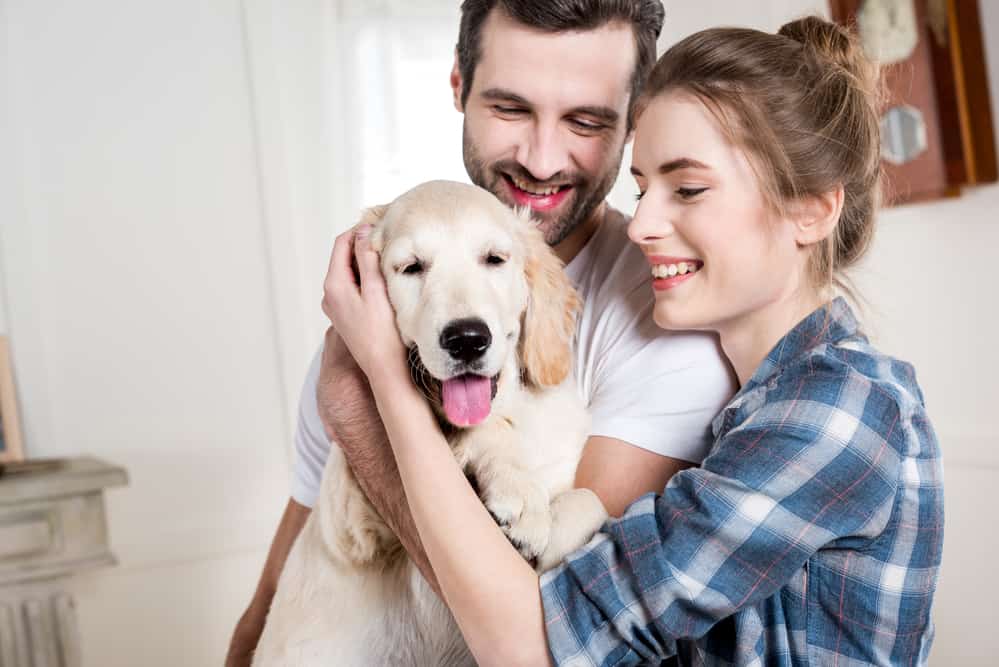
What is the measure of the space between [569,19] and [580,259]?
1.42 ft

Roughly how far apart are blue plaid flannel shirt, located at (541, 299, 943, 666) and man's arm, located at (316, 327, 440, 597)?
0.90 feet

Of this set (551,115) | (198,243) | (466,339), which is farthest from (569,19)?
(198,243)

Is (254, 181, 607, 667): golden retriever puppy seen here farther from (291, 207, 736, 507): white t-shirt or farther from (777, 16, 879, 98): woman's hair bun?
(777, 16, 879, 98): woman's hair bun

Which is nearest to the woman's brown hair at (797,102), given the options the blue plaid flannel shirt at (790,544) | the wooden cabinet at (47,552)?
the blue plaid flannel shirt at (790,544)

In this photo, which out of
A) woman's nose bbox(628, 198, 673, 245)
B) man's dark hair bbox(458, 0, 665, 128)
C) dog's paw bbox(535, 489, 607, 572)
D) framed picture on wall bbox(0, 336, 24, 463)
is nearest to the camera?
dog's paw bbox(535, 489, 607, 572)

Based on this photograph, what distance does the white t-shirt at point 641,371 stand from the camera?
54.2 inches

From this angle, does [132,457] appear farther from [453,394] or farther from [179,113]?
[453,394]

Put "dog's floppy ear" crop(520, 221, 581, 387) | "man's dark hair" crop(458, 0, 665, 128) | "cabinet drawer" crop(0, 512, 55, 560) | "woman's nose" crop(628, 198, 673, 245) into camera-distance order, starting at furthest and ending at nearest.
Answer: "cabinet drawer" crop(0, 512, 55, 560)
"man's dark hair" crop(458, 0, 665, 128)
"dog's floppy ear" crop(520, 221, 581, 387)
"woman's nose" crop(628, 198, 673, 245)

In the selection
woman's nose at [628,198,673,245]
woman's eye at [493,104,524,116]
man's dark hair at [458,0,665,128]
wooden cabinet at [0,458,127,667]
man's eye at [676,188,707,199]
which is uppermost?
man's dark hair at [458,0,665,128]

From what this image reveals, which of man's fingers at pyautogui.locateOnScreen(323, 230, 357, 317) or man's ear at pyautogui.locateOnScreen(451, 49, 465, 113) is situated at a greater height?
man's ear at pyautogui.locateOnScreen(451, 49, 465, 113)

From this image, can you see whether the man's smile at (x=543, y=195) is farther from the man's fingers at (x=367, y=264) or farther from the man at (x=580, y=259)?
the man's fingers at (x=367, y=264)

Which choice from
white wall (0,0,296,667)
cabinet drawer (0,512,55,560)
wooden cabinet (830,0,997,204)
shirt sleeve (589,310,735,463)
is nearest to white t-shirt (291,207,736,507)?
shirt sleeve (589,310,735,463)

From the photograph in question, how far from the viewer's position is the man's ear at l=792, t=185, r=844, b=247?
133cm

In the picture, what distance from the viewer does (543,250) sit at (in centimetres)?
151
